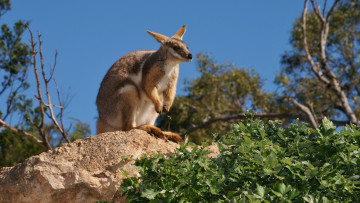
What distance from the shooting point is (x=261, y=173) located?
3.97 meters

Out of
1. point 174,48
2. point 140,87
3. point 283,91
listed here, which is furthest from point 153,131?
point 283,91

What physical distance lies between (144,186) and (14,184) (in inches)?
71.0

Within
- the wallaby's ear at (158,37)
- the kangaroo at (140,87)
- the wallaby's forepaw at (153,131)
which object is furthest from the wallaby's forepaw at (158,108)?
the wallaby's ear at (158,37)

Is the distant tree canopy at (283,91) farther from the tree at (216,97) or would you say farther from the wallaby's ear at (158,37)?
the wallaby's ear at (158,37)

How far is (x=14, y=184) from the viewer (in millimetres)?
5102

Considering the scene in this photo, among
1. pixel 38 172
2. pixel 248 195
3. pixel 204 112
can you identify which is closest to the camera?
pixel 248 195

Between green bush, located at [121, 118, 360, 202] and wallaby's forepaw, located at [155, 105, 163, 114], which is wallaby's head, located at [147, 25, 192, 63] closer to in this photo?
wallaby's forepaw, located at [155, 105, 163, 114]

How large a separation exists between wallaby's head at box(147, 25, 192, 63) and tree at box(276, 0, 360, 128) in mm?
9223

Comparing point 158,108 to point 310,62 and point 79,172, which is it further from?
point 310,62

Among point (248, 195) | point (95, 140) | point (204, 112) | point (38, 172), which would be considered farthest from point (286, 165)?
point (204, 112)

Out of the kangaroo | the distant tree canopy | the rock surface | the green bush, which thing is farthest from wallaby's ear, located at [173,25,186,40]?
the distant tree canopy

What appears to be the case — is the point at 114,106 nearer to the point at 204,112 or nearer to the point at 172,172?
the point at 172,172

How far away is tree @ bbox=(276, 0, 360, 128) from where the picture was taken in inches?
742

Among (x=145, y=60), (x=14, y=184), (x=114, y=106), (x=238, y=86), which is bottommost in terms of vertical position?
(x=14, y=184)
